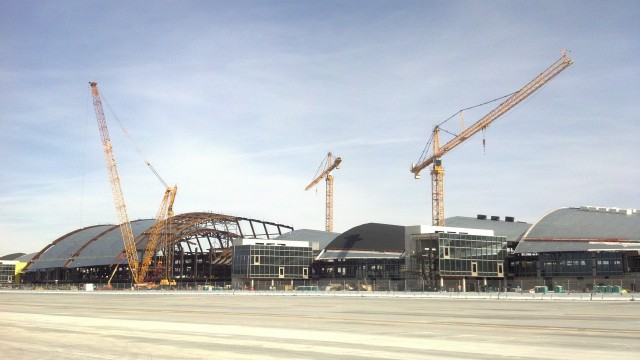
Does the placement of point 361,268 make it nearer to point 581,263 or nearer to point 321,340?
point 581,263

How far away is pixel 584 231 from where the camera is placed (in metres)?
149

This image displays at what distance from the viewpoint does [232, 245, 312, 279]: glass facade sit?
559 ft

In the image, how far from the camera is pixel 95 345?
26.3 m

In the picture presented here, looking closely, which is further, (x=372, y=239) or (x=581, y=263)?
(x=372, y=239)

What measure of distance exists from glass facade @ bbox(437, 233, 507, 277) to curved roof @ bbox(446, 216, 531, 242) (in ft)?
45.3

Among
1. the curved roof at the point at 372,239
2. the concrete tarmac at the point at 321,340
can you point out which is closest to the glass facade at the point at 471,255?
the curved roof at the point at 372,239

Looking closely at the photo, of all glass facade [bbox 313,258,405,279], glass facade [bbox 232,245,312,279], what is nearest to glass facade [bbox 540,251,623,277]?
glass facade [bbox 313,258,405,279]

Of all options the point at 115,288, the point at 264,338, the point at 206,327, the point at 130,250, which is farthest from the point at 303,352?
the point at 130,250

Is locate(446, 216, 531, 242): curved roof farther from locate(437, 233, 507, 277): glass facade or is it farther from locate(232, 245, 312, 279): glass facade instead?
locate(232, 245, 312, 279): glass facade

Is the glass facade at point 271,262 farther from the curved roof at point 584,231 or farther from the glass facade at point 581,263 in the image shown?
the glass facade at point 581,263

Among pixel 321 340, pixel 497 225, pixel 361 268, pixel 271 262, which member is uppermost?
pixel 497 225

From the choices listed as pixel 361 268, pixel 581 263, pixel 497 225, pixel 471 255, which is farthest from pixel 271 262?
pixel 581 263

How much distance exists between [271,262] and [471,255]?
5513 cm

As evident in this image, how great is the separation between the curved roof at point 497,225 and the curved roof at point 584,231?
735cm
